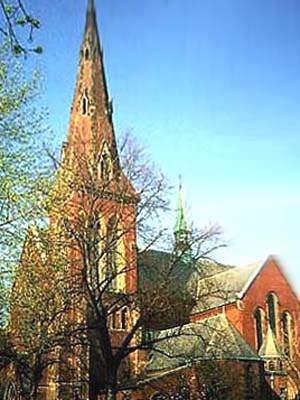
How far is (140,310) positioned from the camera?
25.1m

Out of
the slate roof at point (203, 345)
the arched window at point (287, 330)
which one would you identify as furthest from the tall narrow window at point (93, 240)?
the arched window at point (287, 330)

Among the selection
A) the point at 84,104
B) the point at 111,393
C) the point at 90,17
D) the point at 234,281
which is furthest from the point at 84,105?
the point at 111,393

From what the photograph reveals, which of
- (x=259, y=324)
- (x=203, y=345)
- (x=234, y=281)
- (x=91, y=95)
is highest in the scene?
(x=91, y=95)

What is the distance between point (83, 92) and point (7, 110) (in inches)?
1301

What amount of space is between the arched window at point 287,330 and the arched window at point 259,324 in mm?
2219

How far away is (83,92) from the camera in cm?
4856

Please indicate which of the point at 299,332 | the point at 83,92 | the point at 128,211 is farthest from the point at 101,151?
the point at 299,332

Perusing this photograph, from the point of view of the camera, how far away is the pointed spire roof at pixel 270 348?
45812mm

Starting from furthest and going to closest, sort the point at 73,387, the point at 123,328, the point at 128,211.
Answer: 1. the point at 123,328
2. the point at 73,387
3. the point at 128,211

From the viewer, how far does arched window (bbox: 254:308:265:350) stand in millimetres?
48031

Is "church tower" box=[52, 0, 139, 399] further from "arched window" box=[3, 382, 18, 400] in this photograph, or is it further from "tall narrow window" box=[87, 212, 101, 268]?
"arched window" box=[3, 382, 18, 400]

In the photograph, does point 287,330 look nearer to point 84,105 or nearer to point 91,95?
point 84,105

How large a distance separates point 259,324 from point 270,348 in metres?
3.03

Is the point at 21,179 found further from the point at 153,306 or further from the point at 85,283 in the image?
the point at 153,306
